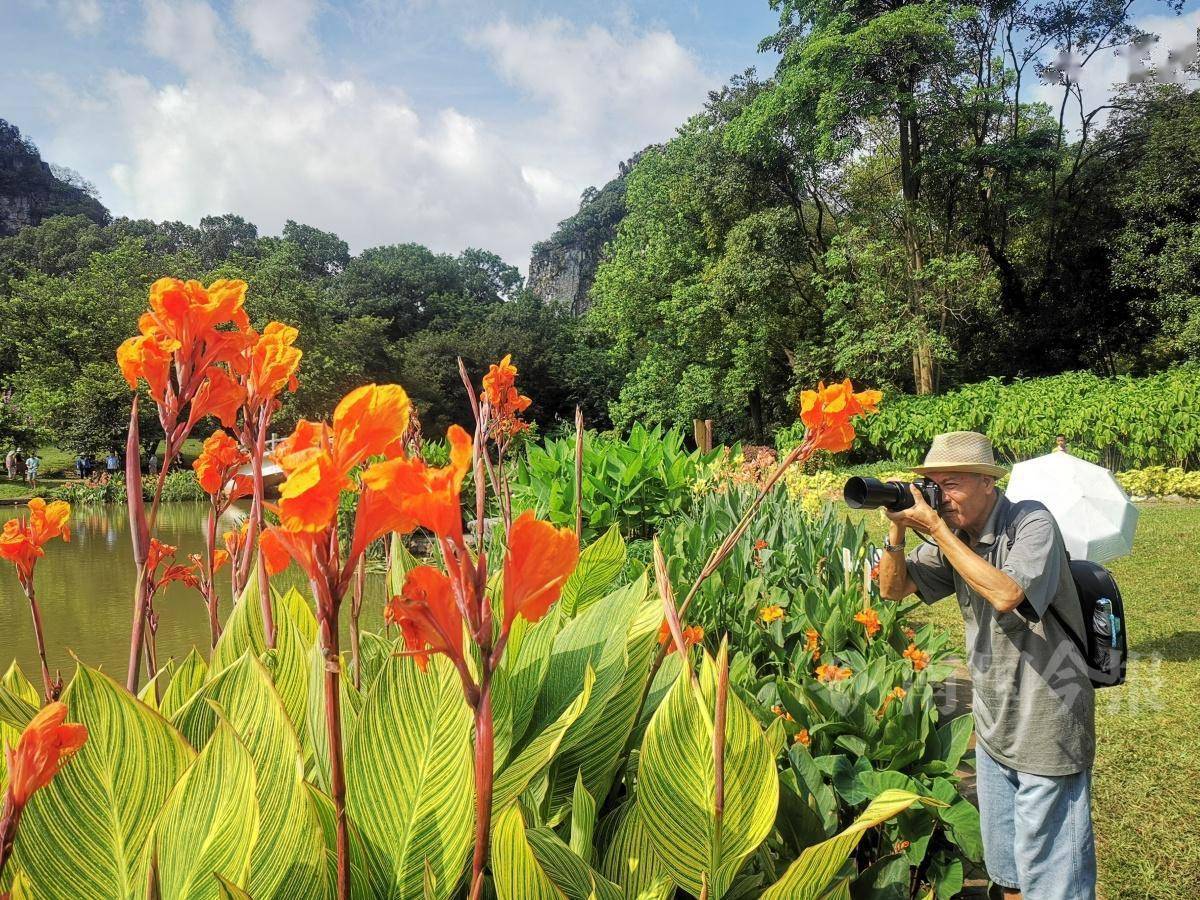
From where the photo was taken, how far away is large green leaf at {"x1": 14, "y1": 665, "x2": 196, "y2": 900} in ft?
1.77

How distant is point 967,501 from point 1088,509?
2.08 m

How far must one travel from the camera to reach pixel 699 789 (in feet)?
2.19

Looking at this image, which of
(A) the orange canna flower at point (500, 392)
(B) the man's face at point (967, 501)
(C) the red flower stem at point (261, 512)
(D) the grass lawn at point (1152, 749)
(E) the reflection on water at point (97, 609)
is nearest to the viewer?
(C) the red flower stem at point (261, 512)

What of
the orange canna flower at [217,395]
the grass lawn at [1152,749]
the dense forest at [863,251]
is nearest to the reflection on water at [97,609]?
Result: the orange canna flower at [217,395]

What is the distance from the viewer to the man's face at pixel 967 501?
5.40 feet

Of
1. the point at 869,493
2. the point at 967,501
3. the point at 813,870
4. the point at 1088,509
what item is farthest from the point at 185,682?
the point at 1088,509

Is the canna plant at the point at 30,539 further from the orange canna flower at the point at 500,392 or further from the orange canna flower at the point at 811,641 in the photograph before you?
the orange canna flower at the point at 811,641

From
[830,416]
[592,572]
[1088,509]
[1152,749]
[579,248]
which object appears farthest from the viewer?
[579,248]

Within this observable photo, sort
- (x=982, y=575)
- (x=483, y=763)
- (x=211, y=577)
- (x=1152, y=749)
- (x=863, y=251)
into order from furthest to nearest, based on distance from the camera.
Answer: (x=863, y=251) → (x=1152, y=749) → (x=982, y=575) → (x=211, y=577) → (x=483, y=763)

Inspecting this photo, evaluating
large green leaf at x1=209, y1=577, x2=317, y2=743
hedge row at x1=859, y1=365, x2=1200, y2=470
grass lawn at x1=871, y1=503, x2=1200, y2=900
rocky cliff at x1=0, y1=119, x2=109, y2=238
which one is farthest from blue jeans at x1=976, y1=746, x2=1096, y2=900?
rocky cliff at x1=0, y1=119, x2=109, y2=238

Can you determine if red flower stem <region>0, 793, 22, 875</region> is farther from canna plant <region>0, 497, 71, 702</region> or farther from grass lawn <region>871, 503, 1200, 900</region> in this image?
grass lawn <region>871, 503, 1200, 900</region>

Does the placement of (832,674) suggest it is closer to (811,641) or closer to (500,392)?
(811,641)

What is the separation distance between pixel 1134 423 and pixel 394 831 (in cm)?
1081

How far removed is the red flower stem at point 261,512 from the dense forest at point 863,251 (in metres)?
12.4
